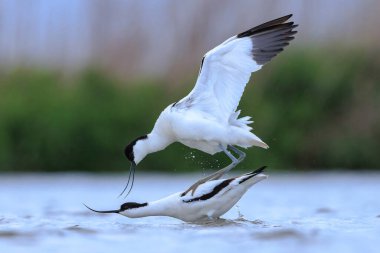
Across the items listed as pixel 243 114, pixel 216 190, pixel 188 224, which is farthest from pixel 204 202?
pixel 243 114

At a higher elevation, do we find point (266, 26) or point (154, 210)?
point (266, 26)

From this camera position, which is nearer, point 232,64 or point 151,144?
point 232,64

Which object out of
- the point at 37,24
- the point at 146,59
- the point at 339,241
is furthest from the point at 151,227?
the point at 37,24

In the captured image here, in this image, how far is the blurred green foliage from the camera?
15938mm

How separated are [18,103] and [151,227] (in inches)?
339

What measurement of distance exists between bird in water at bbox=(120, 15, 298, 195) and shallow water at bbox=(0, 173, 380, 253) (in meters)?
0.70

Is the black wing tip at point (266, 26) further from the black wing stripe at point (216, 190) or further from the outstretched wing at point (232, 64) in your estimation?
the black wing stripe at point (216, 190)

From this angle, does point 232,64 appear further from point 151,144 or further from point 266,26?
point 151,144

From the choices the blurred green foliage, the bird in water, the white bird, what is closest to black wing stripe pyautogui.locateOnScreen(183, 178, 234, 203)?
the white bird

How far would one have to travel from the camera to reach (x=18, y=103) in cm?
1716

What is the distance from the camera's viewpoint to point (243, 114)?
15.9m

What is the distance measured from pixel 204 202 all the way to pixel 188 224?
15.0 inches

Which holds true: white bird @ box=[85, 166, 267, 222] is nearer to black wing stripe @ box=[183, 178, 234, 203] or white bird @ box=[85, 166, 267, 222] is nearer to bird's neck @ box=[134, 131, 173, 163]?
black wing stripe @ box=[183, 178, 234, 203]

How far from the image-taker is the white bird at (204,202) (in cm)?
863
